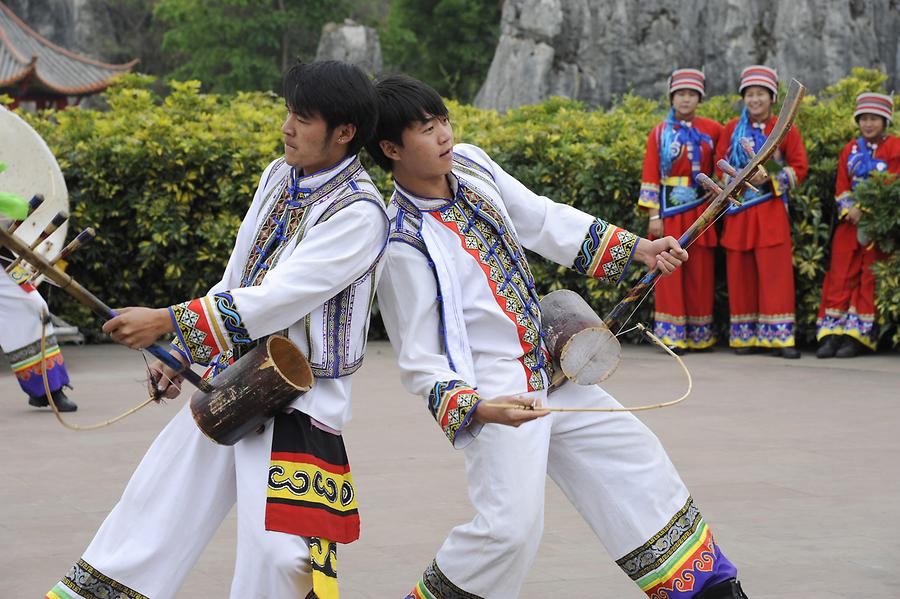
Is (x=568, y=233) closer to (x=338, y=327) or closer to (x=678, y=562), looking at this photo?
(x=338, y=327)

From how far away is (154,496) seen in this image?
10.2 feet

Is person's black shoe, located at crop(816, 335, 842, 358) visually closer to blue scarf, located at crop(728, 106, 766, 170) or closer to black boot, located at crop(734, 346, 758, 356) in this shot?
black boot, located at crop(734, 346, 758, 356)

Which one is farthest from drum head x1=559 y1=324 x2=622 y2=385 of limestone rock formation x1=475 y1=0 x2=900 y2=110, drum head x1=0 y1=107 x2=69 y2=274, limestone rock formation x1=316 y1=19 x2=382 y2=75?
limestone rock formation x1=316 y1=19 x2=382 y2=75

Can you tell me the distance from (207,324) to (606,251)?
3.82ft

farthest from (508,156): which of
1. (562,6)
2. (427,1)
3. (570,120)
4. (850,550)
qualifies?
(427,1)

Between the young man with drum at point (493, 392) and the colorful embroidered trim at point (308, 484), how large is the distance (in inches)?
11.1

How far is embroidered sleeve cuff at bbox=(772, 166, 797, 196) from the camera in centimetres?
852

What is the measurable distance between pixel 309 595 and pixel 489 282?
0.89m

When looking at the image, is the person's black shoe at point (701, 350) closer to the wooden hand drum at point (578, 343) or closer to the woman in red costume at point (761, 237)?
the woman in red costume at point (761, 237)

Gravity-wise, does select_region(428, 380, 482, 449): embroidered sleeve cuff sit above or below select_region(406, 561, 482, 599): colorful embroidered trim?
above

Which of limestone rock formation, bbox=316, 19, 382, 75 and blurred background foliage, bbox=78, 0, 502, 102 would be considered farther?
blurred background foliage, bbox=78, 0, 502, 102

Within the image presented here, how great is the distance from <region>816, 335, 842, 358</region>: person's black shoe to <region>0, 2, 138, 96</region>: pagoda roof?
25.5 meters

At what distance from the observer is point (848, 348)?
341 inches

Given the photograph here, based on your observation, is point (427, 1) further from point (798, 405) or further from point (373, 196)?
point (373, 196)
